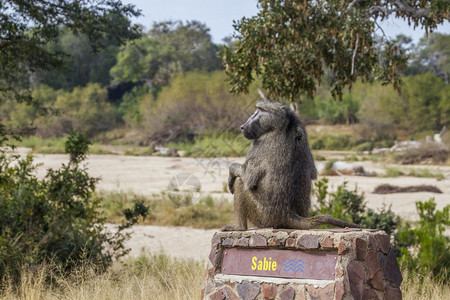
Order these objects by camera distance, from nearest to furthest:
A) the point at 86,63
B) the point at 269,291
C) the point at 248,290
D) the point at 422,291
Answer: the point at 269,291 → the point at 248,290 → the point at 422,291 → the point at 86,63

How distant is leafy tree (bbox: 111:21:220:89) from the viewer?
53844mm

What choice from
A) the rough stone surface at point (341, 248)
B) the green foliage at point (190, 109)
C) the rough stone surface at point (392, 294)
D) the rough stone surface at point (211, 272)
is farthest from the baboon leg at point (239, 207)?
the green foliage at point (190, 109)

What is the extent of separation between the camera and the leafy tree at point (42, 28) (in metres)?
9.33

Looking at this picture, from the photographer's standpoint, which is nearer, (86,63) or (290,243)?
(290,243)

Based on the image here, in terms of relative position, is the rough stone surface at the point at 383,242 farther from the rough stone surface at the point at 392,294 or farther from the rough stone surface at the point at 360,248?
the rough stone surface at the point at 392,294

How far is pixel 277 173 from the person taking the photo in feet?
16.8

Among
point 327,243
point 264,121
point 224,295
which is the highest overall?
point 264,121

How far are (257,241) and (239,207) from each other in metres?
0.40

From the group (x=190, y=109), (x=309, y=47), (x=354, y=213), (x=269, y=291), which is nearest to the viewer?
(x=269, y=291)

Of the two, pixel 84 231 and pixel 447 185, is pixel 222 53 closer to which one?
pixel 84 231

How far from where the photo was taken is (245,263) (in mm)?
5199

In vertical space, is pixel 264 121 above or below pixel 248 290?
above

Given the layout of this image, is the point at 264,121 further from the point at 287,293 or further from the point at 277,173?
the point at 287,293

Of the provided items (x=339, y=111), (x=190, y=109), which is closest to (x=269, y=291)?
(x=339, y=111)
